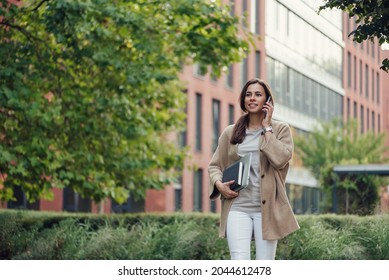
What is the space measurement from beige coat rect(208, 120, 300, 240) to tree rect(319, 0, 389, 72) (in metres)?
4.22

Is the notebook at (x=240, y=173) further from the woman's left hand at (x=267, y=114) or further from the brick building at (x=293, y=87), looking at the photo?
the brick building at (x=293, y=87)

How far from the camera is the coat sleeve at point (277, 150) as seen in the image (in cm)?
653

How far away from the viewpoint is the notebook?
647cm

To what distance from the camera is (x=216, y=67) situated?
59.9ft

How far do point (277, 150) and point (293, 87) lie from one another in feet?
68.9

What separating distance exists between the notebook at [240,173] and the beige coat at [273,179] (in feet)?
0.39

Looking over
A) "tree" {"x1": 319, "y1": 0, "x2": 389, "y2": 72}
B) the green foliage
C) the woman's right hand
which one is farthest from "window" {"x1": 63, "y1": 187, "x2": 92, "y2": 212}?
the woman's right hand

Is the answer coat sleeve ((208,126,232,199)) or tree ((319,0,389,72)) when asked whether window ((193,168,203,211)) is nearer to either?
tree ((319,0,389,72))

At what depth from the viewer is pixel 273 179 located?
→ 21.8 feet

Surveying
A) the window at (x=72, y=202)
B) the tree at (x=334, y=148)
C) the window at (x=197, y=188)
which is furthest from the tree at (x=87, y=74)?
the window at (x=197, y=188)

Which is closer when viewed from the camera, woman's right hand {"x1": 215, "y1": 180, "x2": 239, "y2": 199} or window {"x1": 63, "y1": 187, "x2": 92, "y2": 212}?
woman's right hand {"x1": 215, "y1": 180, "x2": 239, "y2": 199}
